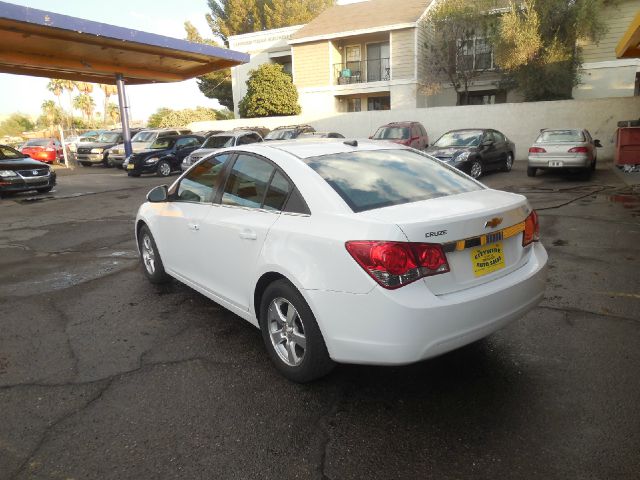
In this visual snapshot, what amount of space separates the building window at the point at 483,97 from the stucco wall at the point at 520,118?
4.92 meters

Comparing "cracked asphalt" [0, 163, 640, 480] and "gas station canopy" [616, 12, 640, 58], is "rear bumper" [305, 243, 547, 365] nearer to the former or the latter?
"cracked asphalt" [0, 163, 640, 480]

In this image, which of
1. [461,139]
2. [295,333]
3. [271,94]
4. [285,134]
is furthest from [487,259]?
[271,94]

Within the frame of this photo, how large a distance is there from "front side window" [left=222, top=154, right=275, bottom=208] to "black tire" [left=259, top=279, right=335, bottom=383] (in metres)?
0.73

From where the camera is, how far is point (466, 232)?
2.76 meters

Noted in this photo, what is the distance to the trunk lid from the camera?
266 centimetres

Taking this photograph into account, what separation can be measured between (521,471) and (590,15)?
23277 millimetres

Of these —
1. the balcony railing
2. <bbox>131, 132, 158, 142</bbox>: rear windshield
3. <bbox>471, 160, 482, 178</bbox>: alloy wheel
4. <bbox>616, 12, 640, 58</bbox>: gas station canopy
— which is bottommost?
<bbox>471, 160, 482, 178</bbox>: alloy wheel

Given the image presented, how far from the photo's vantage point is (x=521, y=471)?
2336 millimetres

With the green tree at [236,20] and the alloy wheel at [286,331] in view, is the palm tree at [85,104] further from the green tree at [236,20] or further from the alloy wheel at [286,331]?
the alloy wheel at [286,331]

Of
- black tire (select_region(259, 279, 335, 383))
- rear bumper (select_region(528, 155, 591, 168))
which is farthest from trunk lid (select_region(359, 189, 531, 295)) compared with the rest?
rear bumper (select_region(528, 155, 591, 168))

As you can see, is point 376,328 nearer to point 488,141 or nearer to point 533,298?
point 533,298

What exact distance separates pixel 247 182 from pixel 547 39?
72.8 ft

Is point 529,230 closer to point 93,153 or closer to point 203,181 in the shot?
point 203,181

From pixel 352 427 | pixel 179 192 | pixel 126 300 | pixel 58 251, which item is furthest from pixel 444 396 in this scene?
pixel 58 251
